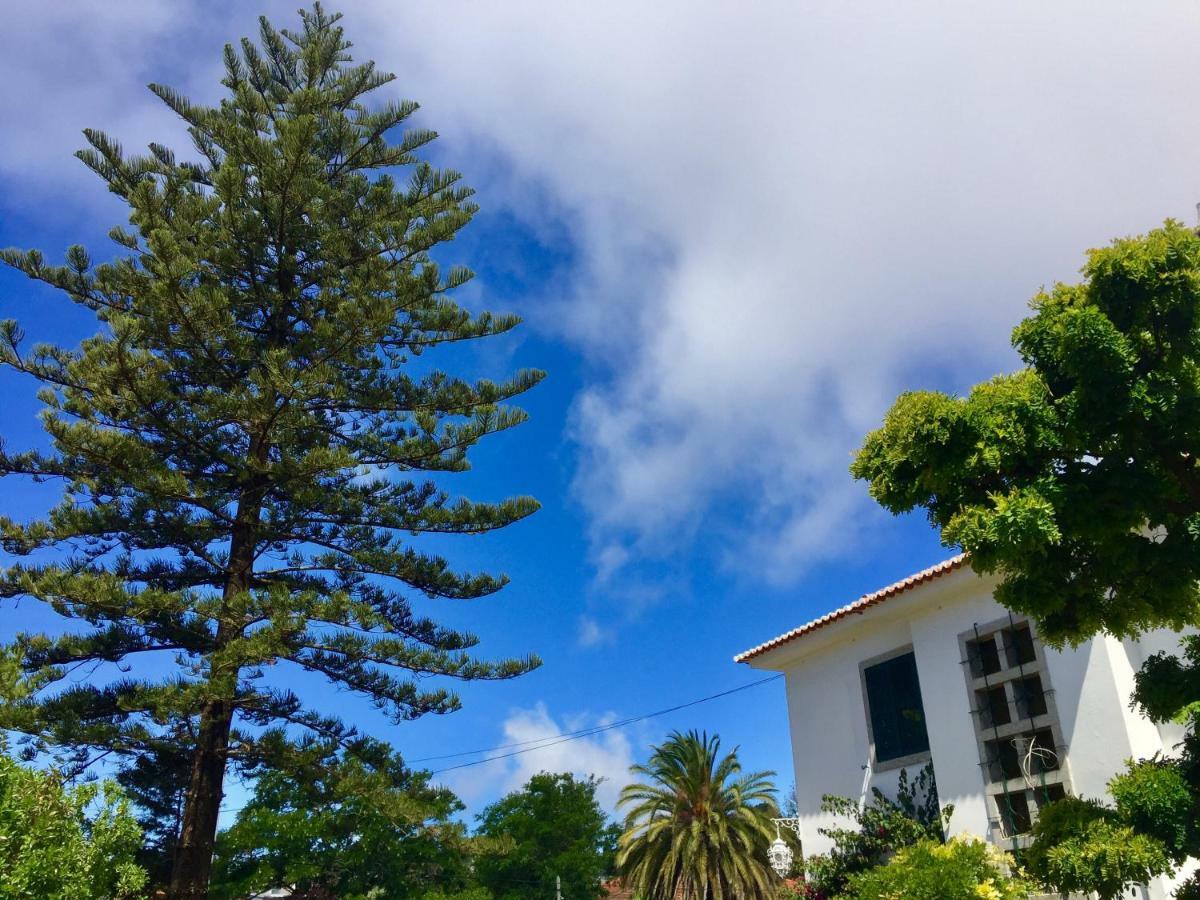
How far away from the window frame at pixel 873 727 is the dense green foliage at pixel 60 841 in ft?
31.7

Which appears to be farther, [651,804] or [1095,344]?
[651,804]

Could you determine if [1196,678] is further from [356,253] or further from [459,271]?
[356,253]

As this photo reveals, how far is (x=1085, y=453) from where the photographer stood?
19.8 ft

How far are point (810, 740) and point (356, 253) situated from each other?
1061cm

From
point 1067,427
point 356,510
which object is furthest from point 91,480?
point 1067,427

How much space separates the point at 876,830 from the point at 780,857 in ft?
21.4

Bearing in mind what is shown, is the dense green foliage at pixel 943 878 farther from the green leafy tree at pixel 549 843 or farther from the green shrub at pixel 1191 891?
the green leafy tree at pixel 549 843

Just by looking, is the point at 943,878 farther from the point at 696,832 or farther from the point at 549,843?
the point at 549,843

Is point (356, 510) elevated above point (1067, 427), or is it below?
above

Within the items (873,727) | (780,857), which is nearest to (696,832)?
(780,857)

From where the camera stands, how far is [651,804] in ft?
69.8

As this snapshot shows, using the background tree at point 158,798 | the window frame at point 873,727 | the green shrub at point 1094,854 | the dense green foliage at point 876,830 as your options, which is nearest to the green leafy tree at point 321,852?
the background tree at point 158,798

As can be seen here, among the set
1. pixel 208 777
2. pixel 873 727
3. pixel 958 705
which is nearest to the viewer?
pixel 208 777

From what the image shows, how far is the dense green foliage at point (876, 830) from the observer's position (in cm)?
1195
